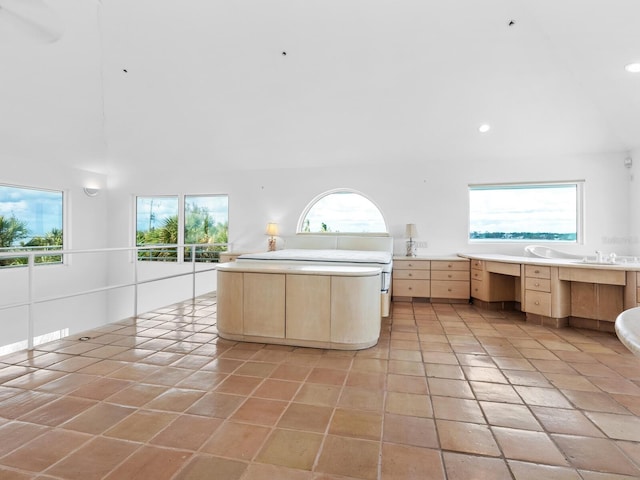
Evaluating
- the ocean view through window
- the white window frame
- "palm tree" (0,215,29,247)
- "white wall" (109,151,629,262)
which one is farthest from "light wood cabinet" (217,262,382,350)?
"palm tree" (0,215,29,247)

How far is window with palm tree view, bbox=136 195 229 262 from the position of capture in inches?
268

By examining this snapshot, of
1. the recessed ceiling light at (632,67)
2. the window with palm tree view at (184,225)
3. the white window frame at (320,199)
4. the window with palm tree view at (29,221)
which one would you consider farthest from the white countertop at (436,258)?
the window with palm tree view at (29,221)

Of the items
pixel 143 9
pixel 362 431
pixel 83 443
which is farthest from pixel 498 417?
pixel 143 9

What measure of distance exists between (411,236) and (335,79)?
2.75 m

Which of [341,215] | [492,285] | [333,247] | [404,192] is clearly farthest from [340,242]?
[492,285]

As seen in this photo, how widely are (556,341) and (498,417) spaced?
1959 millimetres

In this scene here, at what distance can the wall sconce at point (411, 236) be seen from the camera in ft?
18.1

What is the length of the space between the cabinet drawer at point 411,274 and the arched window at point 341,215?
3.32 feet

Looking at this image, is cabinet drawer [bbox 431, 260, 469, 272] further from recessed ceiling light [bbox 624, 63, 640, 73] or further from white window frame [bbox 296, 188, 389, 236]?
recessed ceiling light [bbox 624, 63, 640, 73]

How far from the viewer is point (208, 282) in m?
6.54

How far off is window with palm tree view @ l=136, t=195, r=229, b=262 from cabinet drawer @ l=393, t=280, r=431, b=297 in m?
3.60

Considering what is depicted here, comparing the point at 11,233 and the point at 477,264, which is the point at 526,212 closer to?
the point at 477,264

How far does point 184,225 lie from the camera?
695 centimetres

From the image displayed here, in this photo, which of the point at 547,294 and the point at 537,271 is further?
the point at 537,271
